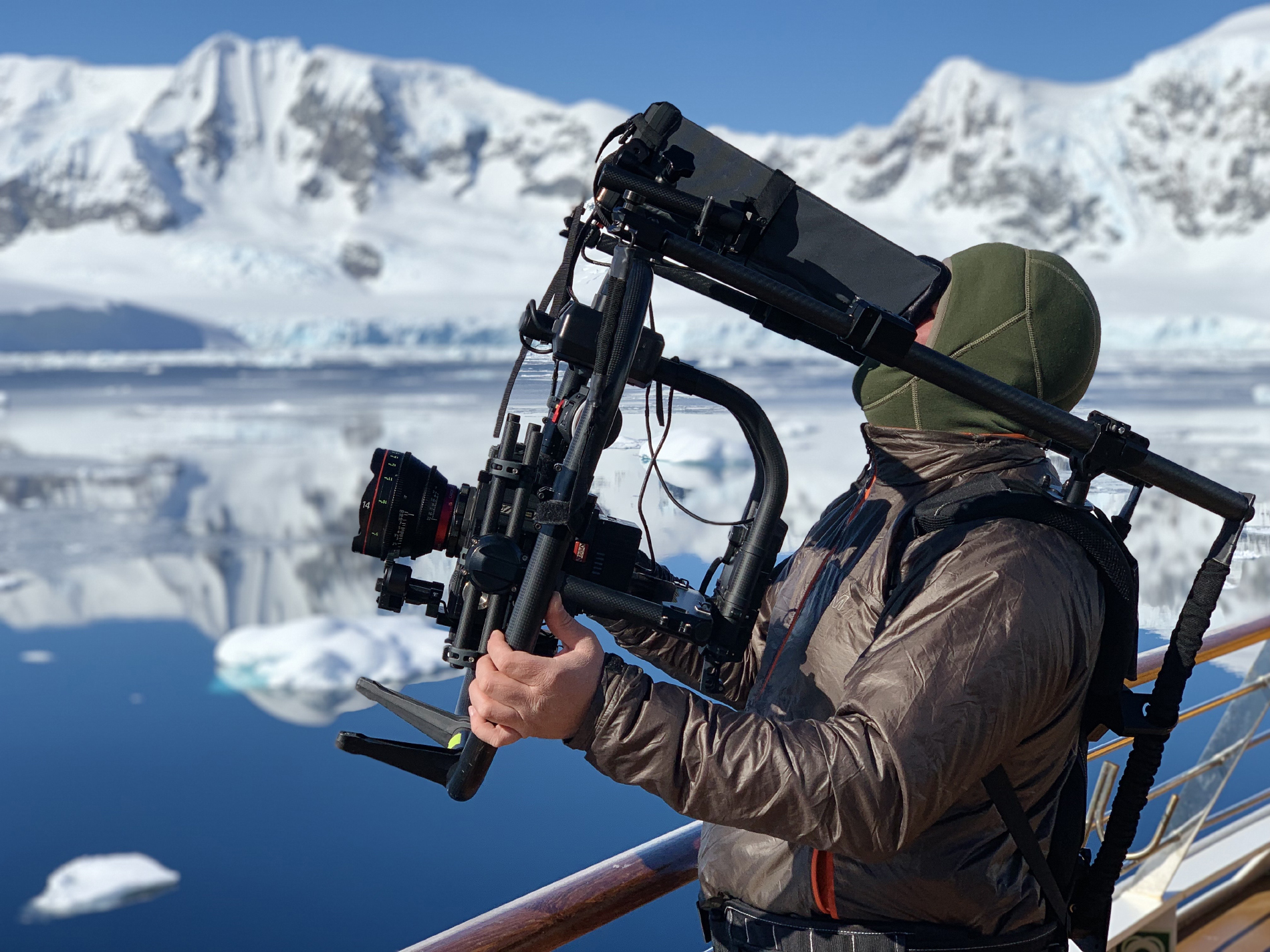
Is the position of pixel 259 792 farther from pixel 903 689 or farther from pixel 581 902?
pixel 903 689

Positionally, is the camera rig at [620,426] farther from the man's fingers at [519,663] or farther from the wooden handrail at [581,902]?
the wooden handrail at [581,902]

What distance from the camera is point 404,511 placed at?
970mm

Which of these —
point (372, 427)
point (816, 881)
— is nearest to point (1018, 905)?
point (816, 881)

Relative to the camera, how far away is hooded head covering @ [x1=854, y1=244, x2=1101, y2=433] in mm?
920

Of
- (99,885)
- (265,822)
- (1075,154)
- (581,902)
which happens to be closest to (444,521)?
(581,902)

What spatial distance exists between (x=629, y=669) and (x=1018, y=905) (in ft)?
1.44

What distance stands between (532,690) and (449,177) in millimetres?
106592

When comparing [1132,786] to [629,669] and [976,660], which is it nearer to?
[976,660]

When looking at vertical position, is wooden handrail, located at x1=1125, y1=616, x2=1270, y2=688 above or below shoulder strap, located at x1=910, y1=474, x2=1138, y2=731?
below

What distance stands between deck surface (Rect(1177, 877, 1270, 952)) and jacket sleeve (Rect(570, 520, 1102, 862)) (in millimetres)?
1950

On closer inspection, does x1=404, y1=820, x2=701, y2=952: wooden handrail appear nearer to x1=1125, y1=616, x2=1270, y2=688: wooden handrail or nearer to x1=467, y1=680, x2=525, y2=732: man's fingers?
x1=467, y1=680, x2=525, y2=732: man's fingers

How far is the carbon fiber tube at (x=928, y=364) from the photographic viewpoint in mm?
787

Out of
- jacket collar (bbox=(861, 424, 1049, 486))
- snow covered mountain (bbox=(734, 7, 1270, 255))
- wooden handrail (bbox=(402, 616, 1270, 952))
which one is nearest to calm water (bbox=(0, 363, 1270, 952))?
wooden handrail (bbox=(402, 616, 1270, 952))

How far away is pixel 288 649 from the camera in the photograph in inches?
281
